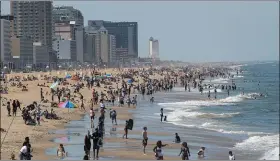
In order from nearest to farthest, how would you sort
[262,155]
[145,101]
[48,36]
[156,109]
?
[262,155]
[156,109]
[145,101]
[48,36]

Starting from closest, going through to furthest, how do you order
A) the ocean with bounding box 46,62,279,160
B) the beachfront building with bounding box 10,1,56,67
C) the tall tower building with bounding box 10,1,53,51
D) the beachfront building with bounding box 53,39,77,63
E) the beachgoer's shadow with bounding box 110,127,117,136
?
1. the ocean with bounding box 46,62,279,160
2. the beachgoer's shadow with bounding box 110,127,117,136
3. the beachfront building with bounding box 10,1,56,67
4. the tall tower building with bounding box 10,1,53,51
5. the beachfront building with bounding box 53,39,77,63

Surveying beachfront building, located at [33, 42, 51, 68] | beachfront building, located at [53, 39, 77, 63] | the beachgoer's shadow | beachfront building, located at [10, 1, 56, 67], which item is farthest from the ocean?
beachfront building, located at [53, 39, 77, 63]

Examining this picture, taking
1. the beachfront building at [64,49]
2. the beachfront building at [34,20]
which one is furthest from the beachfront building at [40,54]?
the beachfront building at [64,49]

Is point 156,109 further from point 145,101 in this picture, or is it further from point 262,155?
point 262,155

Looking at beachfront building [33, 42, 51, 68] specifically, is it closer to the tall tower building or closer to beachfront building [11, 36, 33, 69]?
beachfront building [11, 36, 33, 69]

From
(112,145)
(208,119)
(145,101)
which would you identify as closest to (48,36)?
(145,101)
